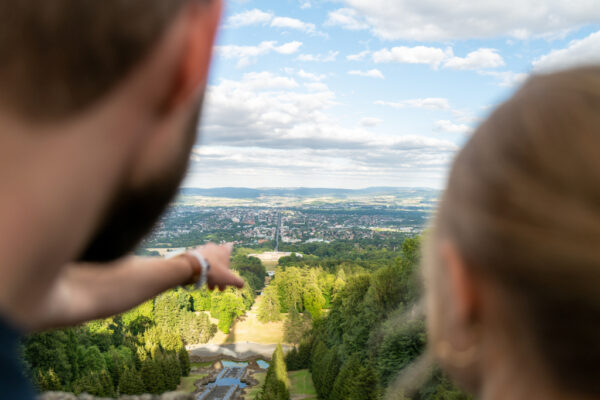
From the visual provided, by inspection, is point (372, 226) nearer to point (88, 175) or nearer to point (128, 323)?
point (128, 323)

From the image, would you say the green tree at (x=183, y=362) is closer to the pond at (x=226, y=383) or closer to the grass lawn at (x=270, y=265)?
the pond at (x=226, y=383)

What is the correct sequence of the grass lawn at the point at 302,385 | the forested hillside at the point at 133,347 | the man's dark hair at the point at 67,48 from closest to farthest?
the man's dark hair at the point at 67,48, the forested hillside at the point at 133,347, the grass lawn at the point at 302,385

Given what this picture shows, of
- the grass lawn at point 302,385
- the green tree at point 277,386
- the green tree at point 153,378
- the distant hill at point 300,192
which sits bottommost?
the grass lawn at point 302,385

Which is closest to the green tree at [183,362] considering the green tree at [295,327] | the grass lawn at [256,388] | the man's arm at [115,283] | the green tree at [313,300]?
the grass lawn at [256,388]

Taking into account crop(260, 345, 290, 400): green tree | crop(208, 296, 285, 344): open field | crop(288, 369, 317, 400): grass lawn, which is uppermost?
crop(260, 345, 290, 400): green tree

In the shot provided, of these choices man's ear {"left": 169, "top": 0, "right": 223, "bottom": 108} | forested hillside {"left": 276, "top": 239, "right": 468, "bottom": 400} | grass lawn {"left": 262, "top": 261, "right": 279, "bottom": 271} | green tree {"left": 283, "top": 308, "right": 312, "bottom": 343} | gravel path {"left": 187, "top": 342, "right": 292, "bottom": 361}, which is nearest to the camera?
man's ear {"left": 169, "top": 0, "right": 223, "bottom": 108}

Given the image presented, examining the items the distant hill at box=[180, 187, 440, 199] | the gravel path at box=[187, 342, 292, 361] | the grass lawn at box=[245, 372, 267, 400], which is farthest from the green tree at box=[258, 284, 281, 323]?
the distant hill at box=[180, 187, 440, 199]

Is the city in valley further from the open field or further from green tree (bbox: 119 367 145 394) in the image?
green tree (bbox: 119 367 145 394)
